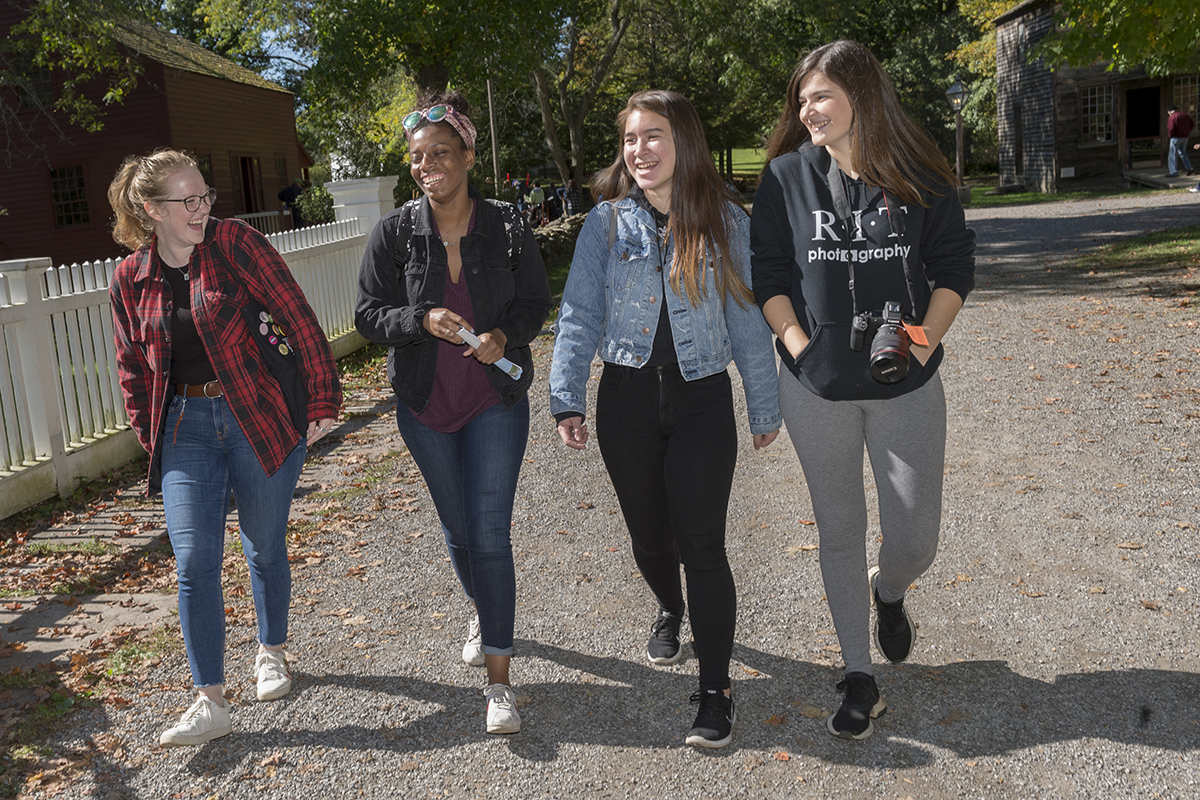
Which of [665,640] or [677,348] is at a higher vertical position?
[677,348]

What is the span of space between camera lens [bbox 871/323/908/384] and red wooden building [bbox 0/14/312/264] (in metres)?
26.6

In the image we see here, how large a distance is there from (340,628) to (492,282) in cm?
193

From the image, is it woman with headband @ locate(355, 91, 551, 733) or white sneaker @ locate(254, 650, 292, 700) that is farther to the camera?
white sneaker @ locate(254, 650, 292, 700)

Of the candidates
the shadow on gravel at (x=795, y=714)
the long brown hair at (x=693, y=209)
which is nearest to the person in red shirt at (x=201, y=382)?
the shadow on gravel at (x=795, y=714)

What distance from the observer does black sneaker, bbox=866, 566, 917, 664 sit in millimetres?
3848

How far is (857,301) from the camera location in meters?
3.31

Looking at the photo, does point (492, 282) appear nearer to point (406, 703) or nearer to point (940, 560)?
point (406, 703)

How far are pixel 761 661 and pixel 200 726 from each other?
2.11 m

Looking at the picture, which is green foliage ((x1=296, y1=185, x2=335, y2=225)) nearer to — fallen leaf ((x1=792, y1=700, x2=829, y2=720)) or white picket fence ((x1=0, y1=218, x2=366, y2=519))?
white picket fence ((x1=0, y1=218, x2=366, y2=519))

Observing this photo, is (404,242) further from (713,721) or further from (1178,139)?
(1178,139)

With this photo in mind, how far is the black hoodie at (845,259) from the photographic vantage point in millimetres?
3309

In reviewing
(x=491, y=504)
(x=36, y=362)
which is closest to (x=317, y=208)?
(x=36, y=362)

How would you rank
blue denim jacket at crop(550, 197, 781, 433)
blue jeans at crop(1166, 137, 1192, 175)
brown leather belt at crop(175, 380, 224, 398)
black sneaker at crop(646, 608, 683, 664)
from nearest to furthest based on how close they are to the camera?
blue denim jacket at crop(550, 197, 781, 433)
brown leather belt at crop(175, 380, 224, 398)
black sneaker at crop(646, 608, 683, 664)
blue jeans at crop(1166, 137, 1192, 175)

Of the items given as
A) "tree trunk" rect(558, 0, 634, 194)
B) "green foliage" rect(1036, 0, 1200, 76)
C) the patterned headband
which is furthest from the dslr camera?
"tree trunk" rect(558, 0, 634, 194)
